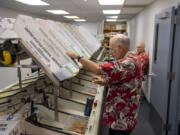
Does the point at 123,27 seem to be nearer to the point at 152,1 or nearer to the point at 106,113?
the point at 152,1

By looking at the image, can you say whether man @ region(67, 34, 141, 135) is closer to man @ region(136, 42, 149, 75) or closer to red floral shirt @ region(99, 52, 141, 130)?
red floral shirt @ region(99, 52, 141, 130)

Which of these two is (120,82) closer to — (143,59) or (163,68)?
(163,68)

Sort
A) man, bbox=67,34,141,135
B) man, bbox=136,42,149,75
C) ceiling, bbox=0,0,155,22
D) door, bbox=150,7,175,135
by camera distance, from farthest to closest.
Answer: ceiling, bbox=0,0,155,22 < man, bbox=136,42,149,75 < door, bbox=150,7,175,135 < man, bbox=67,34,141,135

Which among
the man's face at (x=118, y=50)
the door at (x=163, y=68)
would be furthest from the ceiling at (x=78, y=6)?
the man's face at (x=118, y=50)

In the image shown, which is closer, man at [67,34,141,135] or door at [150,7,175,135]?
man at [67,34,141,135]

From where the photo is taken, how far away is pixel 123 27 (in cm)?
979

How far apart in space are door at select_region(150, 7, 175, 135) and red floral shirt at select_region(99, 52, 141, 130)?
122 cm

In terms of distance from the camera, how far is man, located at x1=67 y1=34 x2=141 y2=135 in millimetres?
1104

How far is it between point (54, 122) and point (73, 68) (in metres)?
0.52

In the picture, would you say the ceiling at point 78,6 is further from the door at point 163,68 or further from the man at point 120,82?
the man at point 120,82

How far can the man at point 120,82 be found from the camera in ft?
3.62

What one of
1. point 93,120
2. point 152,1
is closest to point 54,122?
point 93,120

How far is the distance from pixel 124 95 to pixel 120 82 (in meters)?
0.16

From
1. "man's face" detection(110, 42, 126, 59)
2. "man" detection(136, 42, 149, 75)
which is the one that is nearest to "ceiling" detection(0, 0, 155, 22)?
"man" detection(136, 42, 149, 75)
